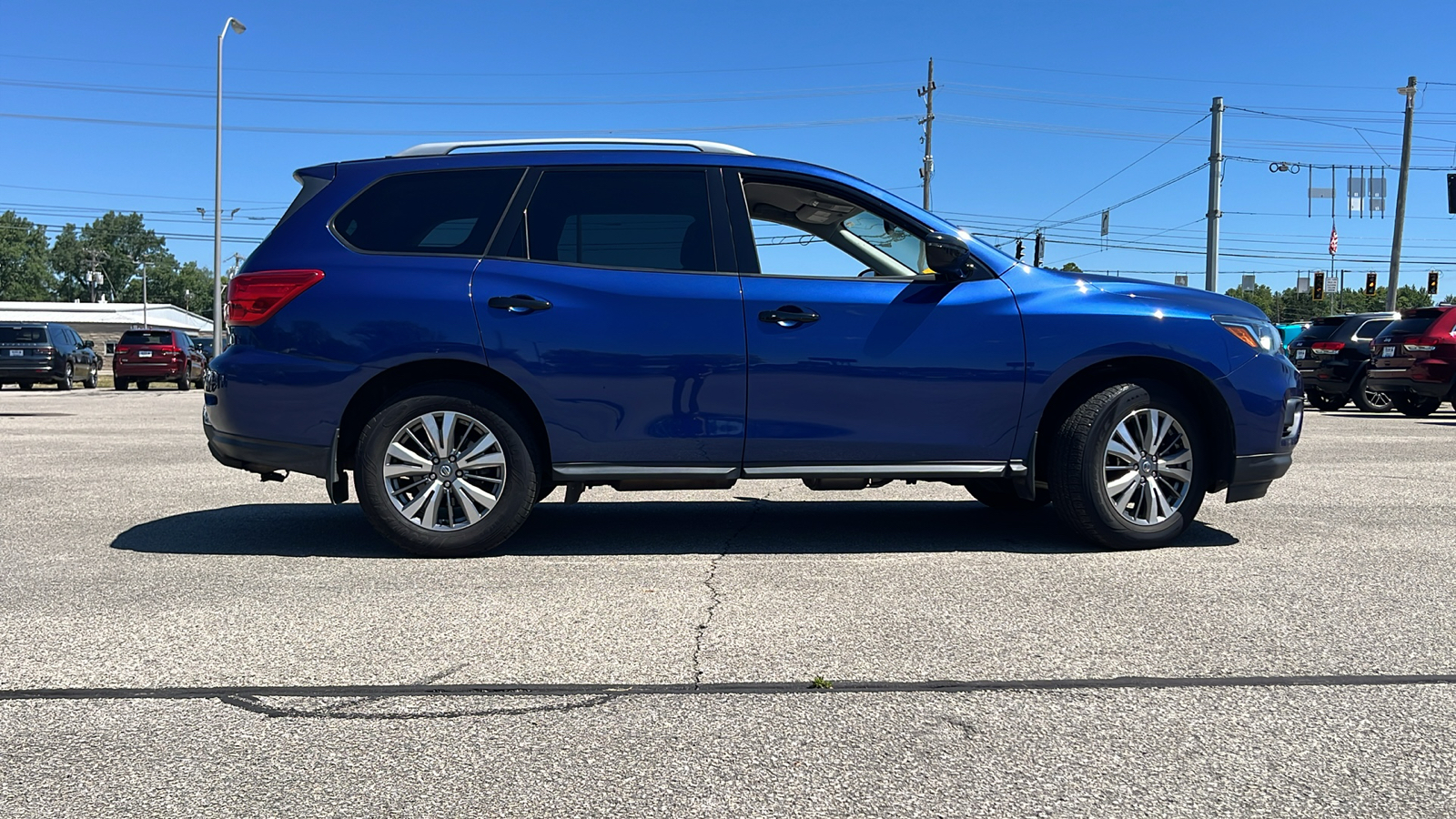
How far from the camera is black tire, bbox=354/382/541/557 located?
18.0ft

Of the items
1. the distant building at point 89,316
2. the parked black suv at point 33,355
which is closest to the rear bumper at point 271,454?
the parked black suv at point 33,355

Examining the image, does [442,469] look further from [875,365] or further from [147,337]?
[147,337]

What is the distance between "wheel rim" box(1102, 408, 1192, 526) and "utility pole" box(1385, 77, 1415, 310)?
113 ft

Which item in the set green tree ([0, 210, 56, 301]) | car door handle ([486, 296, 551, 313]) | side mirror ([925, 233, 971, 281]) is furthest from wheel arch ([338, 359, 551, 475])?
green tree ([0, 210, 56, 301])

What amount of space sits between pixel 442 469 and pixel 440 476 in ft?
0.11

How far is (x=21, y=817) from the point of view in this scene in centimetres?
259

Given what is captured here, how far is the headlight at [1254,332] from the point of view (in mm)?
5945

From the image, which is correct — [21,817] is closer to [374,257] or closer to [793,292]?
[374,257]

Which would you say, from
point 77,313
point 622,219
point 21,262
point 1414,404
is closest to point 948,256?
point 622,219

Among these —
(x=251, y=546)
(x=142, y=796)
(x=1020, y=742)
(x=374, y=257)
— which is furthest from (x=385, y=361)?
(x=1020, y=742)

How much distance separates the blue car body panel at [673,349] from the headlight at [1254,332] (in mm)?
302

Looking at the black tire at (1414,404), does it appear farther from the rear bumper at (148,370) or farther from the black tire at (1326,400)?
the rear bumper at (148,370)

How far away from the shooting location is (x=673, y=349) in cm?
551

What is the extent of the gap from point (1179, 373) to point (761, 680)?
336 centimetres
